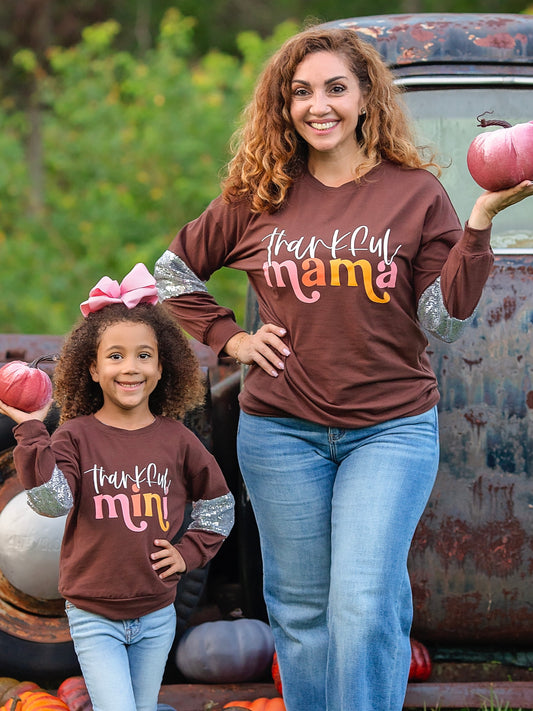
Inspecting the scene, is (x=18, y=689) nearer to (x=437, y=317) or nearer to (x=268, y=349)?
(x=268, y=349)

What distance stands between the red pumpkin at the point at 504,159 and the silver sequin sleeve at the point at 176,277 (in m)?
0.96

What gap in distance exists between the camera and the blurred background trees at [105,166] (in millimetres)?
9766

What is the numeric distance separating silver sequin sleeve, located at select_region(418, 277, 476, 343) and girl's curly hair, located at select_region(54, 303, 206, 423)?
0.80m

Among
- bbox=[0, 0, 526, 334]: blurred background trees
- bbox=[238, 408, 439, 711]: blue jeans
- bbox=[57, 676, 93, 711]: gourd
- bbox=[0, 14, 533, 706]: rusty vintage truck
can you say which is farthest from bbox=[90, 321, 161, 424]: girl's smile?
bbox=[0, 0, 526, 334]: blurred background trees

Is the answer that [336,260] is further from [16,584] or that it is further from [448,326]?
[16,584]

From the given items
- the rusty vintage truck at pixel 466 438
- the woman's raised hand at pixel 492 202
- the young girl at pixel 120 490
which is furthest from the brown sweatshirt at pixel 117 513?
the woman's raised hand at pixel 492 202

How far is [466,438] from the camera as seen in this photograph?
3344 millimetres

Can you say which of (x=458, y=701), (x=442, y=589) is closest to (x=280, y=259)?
(x=442, y=589)

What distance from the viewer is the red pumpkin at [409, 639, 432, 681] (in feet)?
A: 11.3

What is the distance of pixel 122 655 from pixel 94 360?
842 mm

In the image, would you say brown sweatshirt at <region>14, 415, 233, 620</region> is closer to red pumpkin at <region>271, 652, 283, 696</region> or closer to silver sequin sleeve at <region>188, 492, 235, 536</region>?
silver sequin sleeve at <region>188, 492, 235, 536</region>

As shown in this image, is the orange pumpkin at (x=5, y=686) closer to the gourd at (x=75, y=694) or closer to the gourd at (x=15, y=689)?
the gourd at (x=15, y=689)

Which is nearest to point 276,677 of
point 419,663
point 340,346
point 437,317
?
point 419,663

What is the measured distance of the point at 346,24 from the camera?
3.69m
